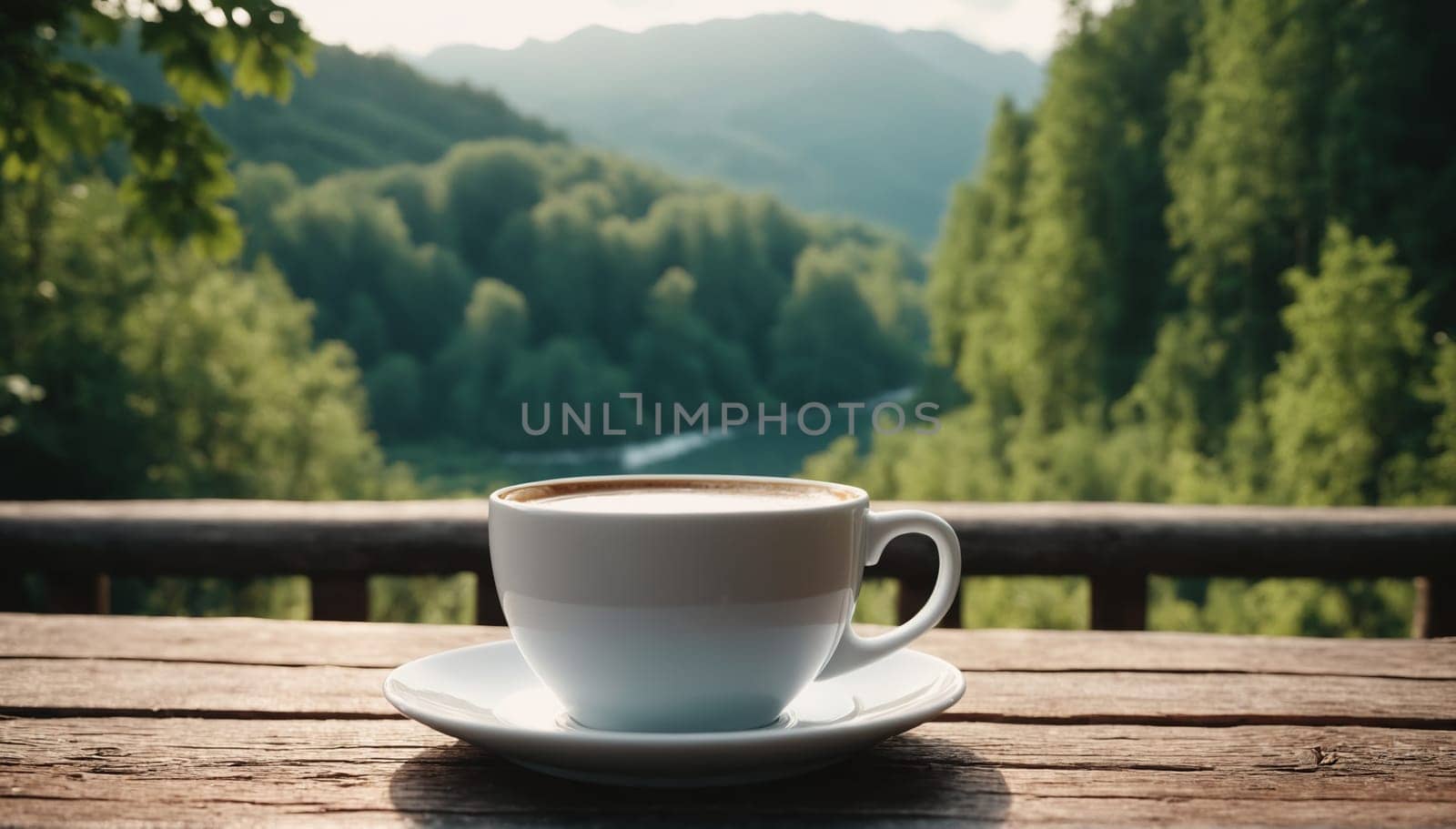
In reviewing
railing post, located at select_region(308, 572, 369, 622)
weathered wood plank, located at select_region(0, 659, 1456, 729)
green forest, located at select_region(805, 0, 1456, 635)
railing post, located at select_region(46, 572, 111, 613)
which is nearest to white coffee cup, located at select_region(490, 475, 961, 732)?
weathered wood plank, located at select_region(0, 659, 1456, 729)

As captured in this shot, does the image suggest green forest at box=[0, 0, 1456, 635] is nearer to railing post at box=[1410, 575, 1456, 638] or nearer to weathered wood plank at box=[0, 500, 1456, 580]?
weathered wood plank at box=[0, 500, 1456, 580]

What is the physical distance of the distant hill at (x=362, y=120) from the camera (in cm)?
2602

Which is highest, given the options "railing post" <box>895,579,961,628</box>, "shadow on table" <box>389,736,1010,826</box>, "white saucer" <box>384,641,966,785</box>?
"white saucer" <box>384,641,966,785</box>

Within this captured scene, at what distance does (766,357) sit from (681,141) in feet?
48.7

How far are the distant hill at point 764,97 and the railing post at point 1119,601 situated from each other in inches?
1145

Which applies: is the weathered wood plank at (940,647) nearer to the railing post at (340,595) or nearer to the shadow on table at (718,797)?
the shadow on table at (718,797)

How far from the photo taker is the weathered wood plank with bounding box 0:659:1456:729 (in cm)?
74

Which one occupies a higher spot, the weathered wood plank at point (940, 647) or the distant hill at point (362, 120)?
the distant hill at point (362, 120)

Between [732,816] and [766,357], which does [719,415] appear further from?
[732,816]

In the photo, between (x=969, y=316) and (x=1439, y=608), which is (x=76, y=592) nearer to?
(x=1439, y=608)

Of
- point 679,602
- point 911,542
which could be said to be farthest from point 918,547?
point 679,602

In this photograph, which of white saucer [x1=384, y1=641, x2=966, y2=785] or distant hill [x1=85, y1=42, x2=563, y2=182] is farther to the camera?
distant hill [x1=85, y1=42, x2=563, y2=182]

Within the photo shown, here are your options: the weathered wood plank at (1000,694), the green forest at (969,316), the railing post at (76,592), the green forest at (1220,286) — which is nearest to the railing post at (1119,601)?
the weathered wood plank at (1000,694)

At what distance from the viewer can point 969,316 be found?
1568 centimetres
